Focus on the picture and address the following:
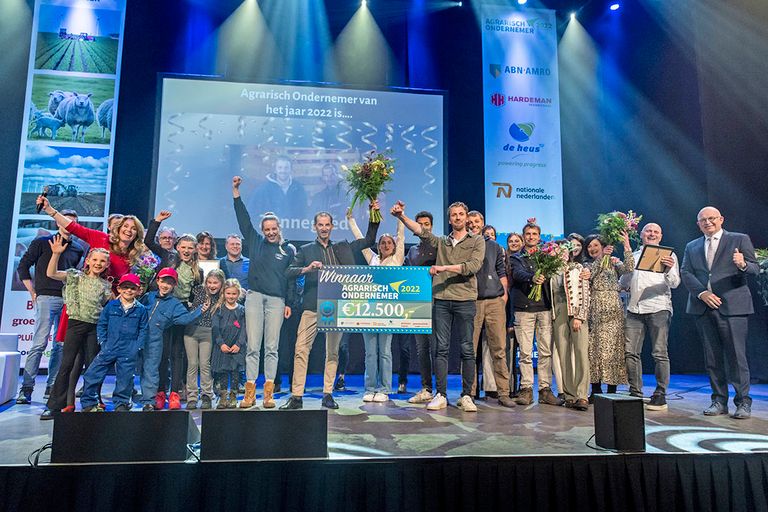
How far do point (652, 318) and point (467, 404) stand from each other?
6.48 ft

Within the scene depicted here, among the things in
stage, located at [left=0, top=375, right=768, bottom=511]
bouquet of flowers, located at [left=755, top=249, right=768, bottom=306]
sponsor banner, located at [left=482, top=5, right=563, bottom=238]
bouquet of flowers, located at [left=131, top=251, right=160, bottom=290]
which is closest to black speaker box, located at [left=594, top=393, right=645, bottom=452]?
stage, located at [left=0, top=375, right=768, bottom=511]

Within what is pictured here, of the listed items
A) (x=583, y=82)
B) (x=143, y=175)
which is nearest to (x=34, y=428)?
(x=143, y=175)

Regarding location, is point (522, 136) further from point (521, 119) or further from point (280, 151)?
point (280, 151)

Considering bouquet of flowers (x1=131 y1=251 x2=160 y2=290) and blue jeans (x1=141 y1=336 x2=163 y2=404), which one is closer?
blue jeans (x1=141 y1=336 x2=163 y2=404)

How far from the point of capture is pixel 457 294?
457 cm

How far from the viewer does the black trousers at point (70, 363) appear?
3.93m

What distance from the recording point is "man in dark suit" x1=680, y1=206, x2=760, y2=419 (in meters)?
4.34

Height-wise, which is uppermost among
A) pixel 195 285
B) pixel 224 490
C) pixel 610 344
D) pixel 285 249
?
pixel 285 249

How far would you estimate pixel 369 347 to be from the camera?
5012 millimetres

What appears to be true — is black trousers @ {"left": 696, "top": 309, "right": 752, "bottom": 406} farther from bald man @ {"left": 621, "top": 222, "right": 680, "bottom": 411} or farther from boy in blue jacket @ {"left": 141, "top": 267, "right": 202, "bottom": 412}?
boy in blue jacket @ {"left": 141, "top": 267, "right": 202, "bottom": 412}

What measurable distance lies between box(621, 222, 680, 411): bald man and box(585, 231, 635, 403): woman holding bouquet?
8 centimetres

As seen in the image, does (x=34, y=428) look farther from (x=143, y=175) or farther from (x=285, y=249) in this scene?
(x=143, y=175)

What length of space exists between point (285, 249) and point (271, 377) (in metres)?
Result: 1.16

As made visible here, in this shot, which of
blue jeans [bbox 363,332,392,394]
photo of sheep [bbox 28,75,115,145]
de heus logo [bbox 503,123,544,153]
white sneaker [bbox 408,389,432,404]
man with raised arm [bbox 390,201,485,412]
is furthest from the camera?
de heus logo [bbox 503,123,544,153]
